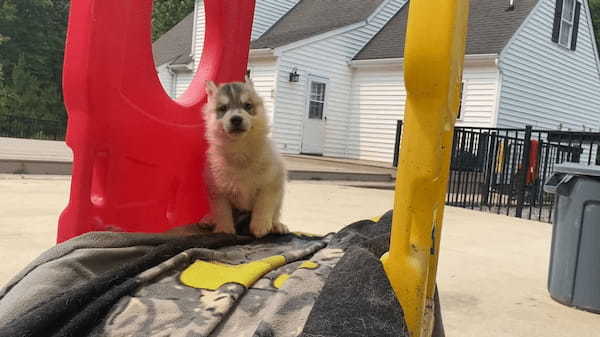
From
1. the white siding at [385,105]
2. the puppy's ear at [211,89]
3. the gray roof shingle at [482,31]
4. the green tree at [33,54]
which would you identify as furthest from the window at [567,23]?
the green tree at [33,54]

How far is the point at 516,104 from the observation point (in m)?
14.1

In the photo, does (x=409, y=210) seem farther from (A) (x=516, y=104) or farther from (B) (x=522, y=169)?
(A) (x=516, y=104)

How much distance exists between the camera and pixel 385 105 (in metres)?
14.8

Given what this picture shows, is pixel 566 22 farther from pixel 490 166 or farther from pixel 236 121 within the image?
pixel 236 121

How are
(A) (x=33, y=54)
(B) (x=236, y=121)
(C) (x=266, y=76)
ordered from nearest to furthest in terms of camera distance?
1. (B) (x=236, y=121)
2. (C) (x=266, y=76)
3. (A) (x=33, y=54)

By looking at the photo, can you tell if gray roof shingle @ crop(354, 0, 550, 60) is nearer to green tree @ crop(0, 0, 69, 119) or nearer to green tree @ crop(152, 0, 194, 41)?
green tree @ crop(152, 0, 194, 41)

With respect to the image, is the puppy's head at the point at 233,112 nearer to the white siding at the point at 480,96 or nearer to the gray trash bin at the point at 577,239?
the gray trash bin at the point at 577,239

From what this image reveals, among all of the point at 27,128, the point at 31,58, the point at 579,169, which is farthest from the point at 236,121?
the point at 31,58

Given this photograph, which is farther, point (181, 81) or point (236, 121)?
point (181, 81)

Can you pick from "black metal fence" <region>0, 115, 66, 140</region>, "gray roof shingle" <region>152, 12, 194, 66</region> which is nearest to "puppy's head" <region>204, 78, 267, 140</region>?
"gray roof shingle" <region>152, 12, 194, 66</region>

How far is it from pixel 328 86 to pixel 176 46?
325 inches

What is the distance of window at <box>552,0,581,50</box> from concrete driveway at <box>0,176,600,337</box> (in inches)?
419

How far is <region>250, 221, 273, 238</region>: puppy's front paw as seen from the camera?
2.45 metres

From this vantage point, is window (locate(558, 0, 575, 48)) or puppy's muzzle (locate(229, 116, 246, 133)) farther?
window (locate(558, 0, 575, 48))
